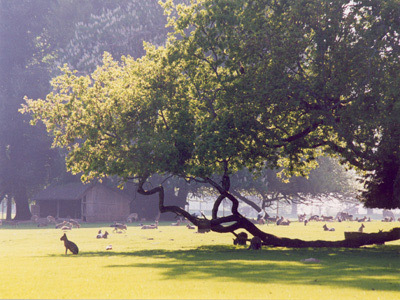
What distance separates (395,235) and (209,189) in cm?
5464

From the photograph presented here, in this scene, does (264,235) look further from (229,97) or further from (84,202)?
(84,202)

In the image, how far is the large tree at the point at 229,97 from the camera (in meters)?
26.1

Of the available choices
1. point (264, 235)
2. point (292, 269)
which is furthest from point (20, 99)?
point (292, 269)

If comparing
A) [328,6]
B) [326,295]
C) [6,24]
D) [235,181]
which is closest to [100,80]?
[328,6]

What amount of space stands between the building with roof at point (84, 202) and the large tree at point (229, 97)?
148 feet

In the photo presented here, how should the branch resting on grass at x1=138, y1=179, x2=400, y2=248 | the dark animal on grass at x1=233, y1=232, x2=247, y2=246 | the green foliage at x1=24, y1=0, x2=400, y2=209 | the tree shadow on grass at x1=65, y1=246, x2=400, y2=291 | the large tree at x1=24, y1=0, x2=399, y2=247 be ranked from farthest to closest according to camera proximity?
the dark animal on grass at x1=233, y1=232, x2=247, y2=246
the branch resting on grass at x1=138, y1=179, x2=400, y2=248
the large tree at x1=24, y1=0, x2=399, y2=247
the green foliage at x1=24, y1=0, x2=400, y2=209
the tree shadow on grass at x1=65, y1=246, x2=400, y2=291

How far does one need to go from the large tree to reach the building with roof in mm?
45011

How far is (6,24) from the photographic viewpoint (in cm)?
8431

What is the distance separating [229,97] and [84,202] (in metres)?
51.6

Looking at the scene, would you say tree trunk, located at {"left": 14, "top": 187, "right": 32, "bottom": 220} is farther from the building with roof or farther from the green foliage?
the green foliage

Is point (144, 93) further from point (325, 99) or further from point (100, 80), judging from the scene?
point (325, 99)

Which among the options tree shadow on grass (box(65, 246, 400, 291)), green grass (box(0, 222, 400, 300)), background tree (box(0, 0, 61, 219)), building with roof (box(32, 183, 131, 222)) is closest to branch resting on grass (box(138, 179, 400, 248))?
tree shadow on grass (box(65, 246, 400, 291))

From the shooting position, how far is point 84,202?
7531 cm

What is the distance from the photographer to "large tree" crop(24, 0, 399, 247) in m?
26.1
